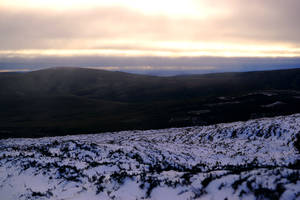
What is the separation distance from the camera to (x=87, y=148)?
738 inches

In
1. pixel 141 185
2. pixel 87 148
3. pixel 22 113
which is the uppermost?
pixel 141 185

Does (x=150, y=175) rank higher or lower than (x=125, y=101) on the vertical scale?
higher

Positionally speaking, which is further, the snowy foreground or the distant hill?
the distant hill

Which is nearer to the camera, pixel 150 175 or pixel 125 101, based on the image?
pixel 150 175

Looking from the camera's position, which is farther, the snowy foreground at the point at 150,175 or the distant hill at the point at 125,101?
the distant hill at the point at 125,101

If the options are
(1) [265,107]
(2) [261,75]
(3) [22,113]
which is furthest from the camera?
(2) [261,75]

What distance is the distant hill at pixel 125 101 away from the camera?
1877 inches

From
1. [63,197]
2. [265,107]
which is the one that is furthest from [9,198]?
[265,107]

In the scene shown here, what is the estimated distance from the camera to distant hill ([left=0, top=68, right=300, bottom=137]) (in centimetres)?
4769

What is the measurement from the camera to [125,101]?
4262 inches

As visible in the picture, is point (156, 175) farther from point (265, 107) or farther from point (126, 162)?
point (265, 107)

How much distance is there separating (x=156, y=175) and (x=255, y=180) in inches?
153

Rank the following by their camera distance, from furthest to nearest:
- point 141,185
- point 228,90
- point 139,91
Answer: point 139,91 → point 228,90 → point 141,185

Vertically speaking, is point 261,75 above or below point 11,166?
above
